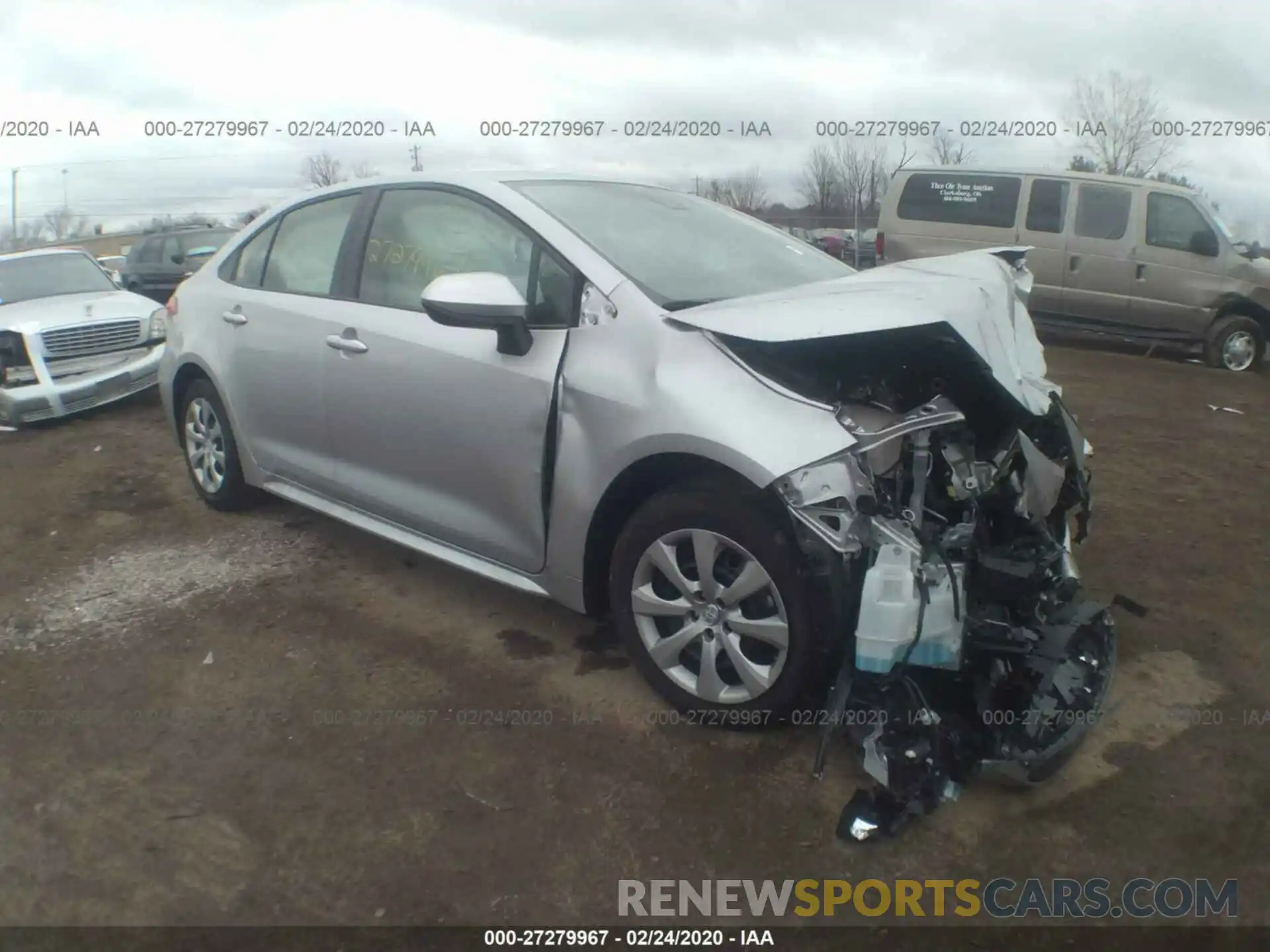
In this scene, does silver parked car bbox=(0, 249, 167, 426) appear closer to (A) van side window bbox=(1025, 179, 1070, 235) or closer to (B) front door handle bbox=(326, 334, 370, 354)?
(B) front door handle bbox=(326, 334, 370, 354)

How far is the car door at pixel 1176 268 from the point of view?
31.9ft

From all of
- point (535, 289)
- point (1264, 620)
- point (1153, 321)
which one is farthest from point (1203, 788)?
point (1153, 321)

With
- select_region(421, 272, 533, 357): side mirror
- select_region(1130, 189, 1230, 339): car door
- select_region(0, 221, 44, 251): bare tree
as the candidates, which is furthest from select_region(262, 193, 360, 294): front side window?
select_region(0, 221, 44, 251): bare tree

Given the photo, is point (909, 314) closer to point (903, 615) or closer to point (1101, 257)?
point (903, 615)

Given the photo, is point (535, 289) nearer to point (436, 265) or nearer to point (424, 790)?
point (436, 265)

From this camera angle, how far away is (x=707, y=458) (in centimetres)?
287

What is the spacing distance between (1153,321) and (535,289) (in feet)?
28.2

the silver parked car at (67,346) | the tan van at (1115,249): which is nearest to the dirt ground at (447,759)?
the silver parked car at (67,346)

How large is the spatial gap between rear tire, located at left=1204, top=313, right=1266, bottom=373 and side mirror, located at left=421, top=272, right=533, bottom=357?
880cm

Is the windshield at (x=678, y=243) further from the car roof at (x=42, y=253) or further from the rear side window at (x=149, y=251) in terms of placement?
the rear side window at (x=149, y=251)

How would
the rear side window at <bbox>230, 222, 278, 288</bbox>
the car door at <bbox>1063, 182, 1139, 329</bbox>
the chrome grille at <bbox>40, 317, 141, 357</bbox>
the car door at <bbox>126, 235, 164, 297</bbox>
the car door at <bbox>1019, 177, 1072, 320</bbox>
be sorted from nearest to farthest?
the rear side window at <bbox>230, 222, 278, 288</bbox>
the chrome grille at <bbox>40, 317, 141, 357</bbox>
the car door at <bbox>1063, 182, 1139, 329</bbox>
the car door at <bbox>1019, 177, 1072, 320</bbox>
the car door at <bbox>126, 235, 164, 297</bbox>

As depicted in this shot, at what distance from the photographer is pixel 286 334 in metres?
4.21

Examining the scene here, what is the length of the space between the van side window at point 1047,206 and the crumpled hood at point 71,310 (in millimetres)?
8399

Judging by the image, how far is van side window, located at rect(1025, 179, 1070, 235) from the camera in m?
10.3
